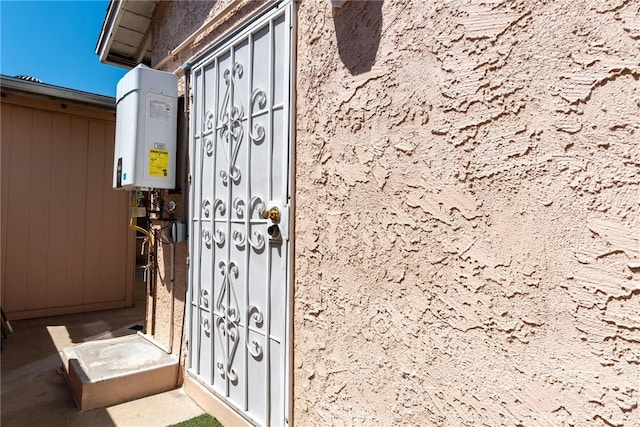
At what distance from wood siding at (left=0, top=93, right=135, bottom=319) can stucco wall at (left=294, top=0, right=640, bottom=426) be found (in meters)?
7.60

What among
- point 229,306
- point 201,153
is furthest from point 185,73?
point 229,306

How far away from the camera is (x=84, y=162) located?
8.35 metres

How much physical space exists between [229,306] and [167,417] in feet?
4.62

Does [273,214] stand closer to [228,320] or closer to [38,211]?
[228,320]

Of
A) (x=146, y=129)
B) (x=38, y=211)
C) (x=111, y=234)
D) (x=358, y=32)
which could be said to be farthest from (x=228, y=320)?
(x=38, y=211)

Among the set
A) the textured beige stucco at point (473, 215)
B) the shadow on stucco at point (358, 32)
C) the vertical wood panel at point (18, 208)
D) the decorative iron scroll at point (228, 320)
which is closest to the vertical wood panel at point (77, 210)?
the vertical wood panel at point (18, 208)

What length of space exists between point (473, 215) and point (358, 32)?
4.92 feet

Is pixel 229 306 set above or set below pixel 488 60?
below

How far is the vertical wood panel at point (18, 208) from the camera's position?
24.7 feet

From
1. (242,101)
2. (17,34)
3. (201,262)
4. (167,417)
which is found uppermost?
(17,34)

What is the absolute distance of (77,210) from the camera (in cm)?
830

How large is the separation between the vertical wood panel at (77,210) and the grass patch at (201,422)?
5.97m

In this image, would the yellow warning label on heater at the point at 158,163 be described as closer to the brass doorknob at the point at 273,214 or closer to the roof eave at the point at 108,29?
the brass doorknob at the point at 273,214

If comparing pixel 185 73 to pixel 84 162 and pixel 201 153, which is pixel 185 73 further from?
pixel 84 162
